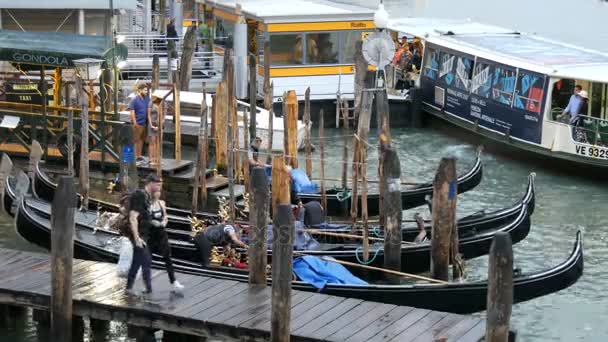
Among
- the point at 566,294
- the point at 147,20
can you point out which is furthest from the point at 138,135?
the point at 147,20

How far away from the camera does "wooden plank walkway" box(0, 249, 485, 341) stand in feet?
36.8

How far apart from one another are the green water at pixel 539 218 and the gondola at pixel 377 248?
2.26 feet

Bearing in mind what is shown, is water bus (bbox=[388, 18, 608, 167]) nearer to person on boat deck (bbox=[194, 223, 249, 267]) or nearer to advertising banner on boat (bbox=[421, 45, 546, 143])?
advertising banner on boat (bbox=[421, 45, 546, 143])

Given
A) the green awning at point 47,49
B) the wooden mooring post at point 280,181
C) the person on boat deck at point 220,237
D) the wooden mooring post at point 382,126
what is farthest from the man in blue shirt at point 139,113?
the person on boat deck at point 220,237

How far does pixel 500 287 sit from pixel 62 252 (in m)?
3.95

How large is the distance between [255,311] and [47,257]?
2.75 meters

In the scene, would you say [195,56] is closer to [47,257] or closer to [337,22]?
[337,22]

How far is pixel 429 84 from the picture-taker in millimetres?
25297

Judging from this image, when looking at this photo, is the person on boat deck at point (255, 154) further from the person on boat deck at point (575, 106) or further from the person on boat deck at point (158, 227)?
the person on boat deck at point (575, 106)

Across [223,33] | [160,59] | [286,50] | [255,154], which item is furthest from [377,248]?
[223,33]

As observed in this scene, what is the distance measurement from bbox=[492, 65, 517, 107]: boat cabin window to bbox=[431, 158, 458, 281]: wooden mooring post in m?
9.06

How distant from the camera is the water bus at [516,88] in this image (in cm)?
2073

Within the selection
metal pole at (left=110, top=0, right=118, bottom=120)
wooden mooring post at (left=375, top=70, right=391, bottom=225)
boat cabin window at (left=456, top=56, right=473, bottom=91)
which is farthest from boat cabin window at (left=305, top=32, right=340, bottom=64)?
wooden mooring post at (left=375, top=70, right=391, bottom=225)

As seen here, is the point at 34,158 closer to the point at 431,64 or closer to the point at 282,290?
the point at 282,290
